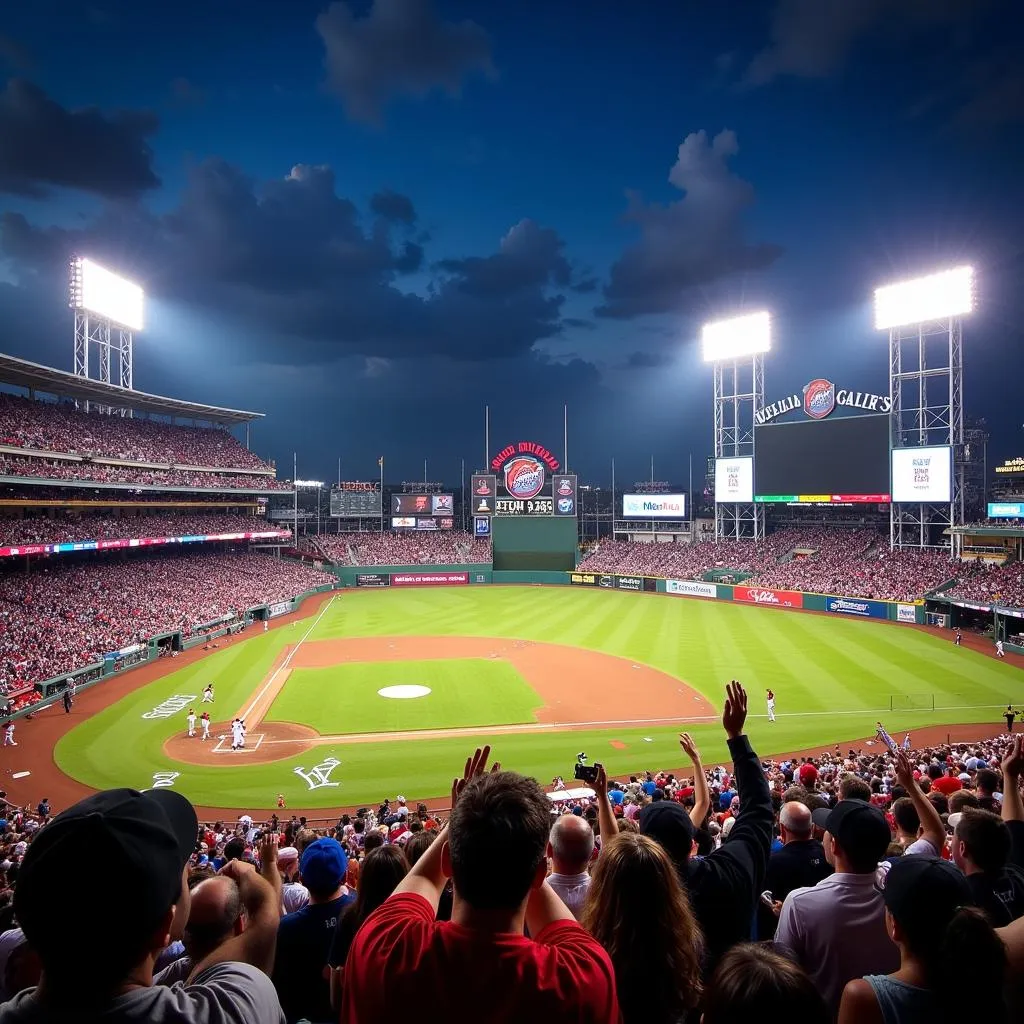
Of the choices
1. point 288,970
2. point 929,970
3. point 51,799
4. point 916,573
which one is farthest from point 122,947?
point 916,573

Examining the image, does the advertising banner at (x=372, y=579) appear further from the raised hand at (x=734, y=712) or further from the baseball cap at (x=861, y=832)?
the baseball cap at (x=861, y=832)

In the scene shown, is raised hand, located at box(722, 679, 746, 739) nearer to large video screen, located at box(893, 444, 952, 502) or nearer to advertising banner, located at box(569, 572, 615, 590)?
large video screen, located at box(893, 444, 952, 502)

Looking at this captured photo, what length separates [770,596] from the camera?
54.5m

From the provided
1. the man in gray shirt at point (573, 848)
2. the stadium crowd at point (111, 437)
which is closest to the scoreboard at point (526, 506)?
the stadium crowd at point (111, 437)

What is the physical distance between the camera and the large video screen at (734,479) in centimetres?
6325

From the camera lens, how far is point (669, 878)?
287cm

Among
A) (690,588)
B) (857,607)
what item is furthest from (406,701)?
(690,588)

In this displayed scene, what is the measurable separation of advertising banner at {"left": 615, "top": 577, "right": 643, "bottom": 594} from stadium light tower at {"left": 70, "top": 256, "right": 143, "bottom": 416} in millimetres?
47768

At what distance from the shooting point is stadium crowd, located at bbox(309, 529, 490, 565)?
74650 millimetres

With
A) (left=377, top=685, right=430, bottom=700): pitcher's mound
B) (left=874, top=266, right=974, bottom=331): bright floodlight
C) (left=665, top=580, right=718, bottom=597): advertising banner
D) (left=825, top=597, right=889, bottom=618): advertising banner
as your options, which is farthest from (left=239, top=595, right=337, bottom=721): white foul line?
(left=874, top=266, right=974, bottom=331): bright floodlight

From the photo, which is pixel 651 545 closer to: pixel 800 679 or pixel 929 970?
pixel 800 679

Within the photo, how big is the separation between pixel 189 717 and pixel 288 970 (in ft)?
82.9

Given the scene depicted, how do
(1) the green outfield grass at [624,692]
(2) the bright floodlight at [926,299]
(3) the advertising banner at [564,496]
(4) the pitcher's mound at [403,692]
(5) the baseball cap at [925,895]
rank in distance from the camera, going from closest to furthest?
(5) the baseball cap at [925,895] → (1) the green outfield grass at [624,692] → (4) the pitcher's mound at [403,692] → (2) the bright floodlight at [926,299] → (3) the advertising banner at [564,496]

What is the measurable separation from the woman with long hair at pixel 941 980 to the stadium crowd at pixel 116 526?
146 feet
